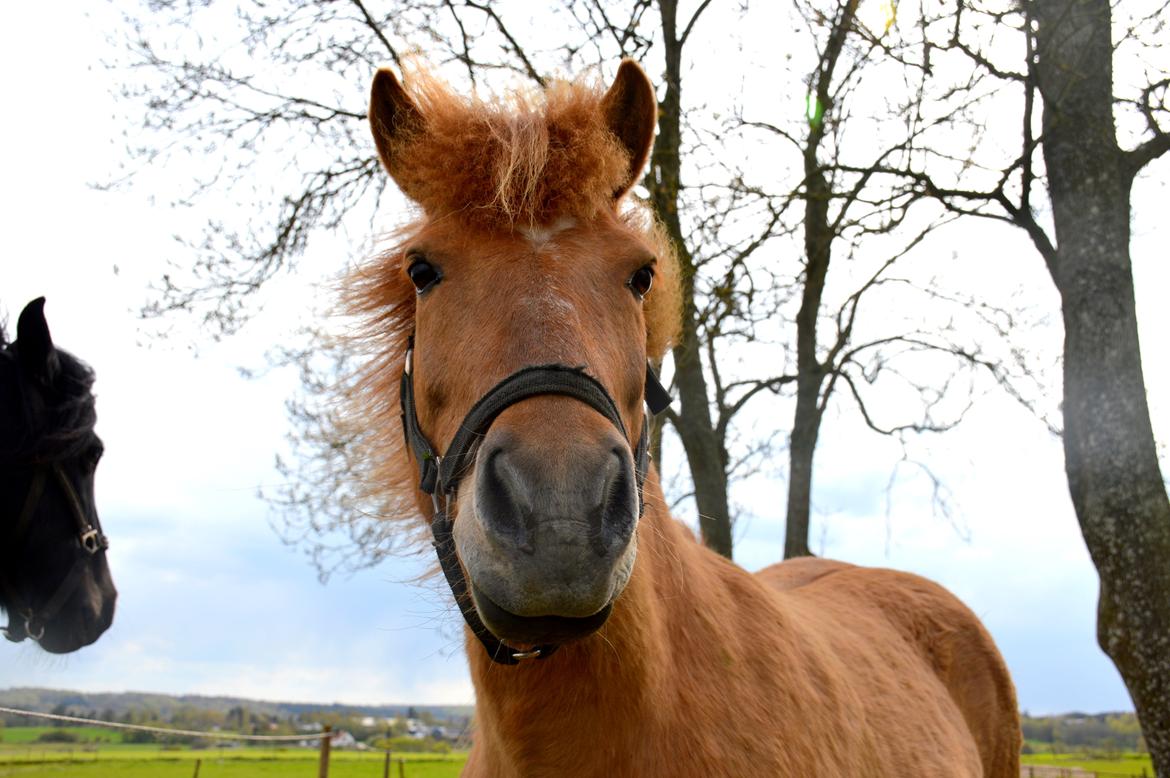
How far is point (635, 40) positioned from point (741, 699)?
8.55 metres

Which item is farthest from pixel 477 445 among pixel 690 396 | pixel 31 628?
pixel 690 396

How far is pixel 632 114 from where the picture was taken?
2.82 meters

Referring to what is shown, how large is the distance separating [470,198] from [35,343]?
3.47 meters

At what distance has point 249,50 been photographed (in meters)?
10.0

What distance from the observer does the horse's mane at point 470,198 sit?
236 centimetres

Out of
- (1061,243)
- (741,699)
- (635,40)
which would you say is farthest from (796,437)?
(741,699)

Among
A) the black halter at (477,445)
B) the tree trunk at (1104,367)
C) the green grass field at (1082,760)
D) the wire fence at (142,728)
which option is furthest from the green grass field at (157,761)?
the green grass field at (1082,760)

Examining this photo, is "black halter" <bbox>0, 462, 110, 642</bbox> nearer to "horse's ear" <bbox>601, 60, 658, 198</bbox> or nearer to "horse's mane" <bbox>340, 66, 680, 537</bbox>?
"horse's mane" <bbox>340, 66, 680, 537</bbox>

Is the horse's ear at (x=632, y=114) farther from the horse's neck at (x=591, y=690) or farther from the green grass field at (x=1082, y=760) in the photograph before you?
the green grass field at (x=1082, y=760)

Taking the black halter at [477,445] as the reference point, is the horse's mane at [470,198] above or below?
above

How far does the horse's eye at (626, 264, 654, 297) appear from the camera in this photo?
2441 mm

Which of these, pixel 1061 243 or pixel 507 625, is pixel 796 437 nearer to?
pixel 1061 243

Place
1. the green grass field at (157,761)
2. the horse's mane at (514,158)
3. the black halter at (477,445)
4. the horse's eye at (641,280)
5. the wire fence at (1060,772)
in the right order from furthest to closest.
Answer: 1. the wire fence at (1060,772)
2. the green grass field at (157,761)
3. the horse's eye at (641,280)
4. the horse's mane at (514,158)
5. the black halter at (477,445)

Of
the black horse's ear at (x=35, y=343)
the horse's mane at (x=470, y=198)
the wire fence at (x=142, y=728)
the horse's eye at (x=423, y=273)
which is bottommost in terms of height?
the wire fence at (x=142, y=728)
